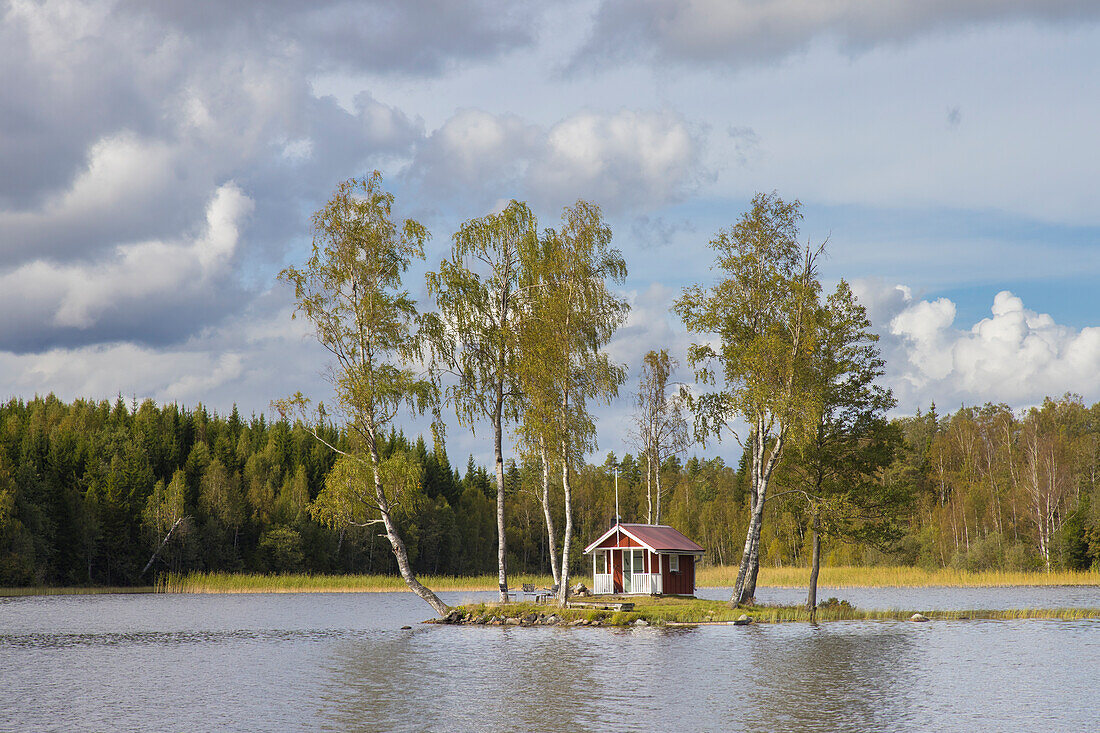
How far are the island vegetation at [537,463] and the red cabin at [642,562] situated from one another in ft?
10.4

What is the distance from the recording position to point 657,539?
52.2 metres

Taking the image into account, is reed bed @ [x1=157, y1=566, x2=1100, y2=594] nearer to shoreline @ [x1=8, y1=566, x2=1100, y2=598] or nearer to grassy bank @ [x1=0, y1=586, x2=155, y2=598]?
shoreline @ [x1=8, y1=566, x2=1100, y2=598]

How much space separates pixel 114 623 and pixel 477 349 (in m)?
23.6

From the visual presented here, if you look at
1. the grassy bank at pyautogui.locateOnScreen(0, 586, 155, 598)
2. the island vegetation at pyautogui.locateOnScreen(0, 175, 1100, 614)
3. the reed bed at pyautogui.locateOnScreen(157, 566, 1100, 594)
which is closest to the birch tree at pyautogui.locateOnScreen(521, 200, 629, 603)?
the island vegetation at pyautogui.locateOnScreen(0, 175, 1100, 614)

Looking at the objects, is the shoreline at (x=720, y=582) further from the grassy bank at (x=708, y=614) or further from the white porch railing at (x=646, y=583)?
the grassy bank at (x=708, y=614)

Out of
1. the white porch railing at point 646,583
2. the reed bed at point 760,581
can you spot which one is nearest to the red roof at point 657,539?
the white porch railing at point 646,583

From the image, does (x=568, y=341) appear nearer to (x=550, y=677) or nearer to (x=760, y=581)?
(x=550, y=677)

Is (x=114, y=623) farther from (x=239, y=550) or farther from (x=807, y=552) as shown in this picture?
(x=807, y=552)

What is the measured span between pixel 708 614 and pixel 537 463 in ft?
33.2

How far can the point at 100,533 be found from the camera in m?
81.9

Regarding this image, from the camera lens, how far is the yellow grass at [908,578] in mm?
70562

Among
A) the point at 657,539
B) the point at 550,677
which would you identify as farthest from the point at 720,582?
the point at 550,677

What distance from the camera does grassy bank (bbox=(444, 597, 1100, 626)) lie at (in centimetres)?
4128

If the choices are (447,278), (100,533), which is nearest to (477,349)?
(447,278)
